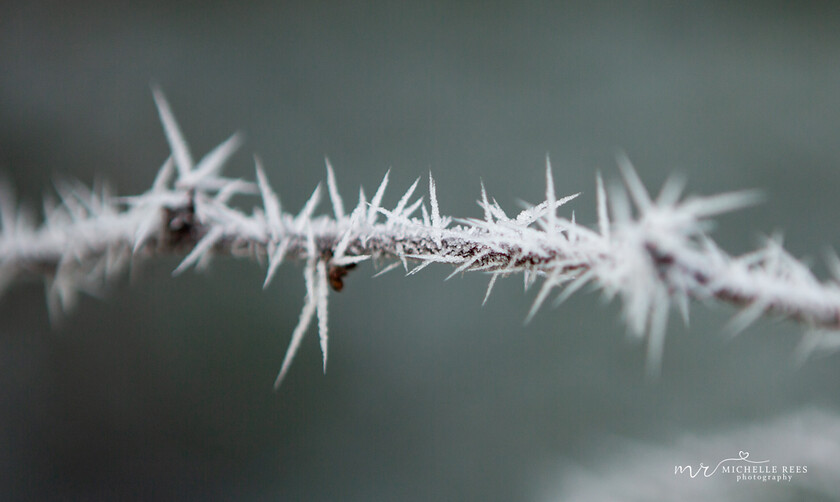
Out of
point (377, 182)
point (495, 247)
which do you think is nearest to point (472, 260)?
point (495, 247)

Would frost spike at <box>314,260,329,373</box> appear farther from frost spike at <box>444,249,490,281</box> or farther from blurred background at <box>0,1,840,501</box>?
blurred background at <box>0,1,840,501</box>

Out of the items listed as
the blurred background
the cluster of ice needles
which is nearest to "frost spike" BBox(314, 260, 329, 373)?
the cluster of ice needles

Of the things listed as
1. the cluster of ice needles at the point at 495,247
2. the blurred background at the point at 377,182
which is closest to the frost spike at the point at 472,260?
the cluster of ice needles at the point at 495,247

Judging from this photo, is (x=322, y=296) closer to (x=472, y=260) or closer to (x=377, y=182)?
(x=472, y=260)

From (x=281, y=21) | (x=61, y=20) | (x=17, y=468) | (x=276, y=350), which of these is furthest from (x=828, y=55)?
(x=17, y=468)

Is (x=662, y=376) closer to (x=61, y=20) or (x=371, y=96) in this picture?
(x=371, y=96)

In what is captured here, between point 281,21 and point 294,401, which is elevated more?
point 281,21
